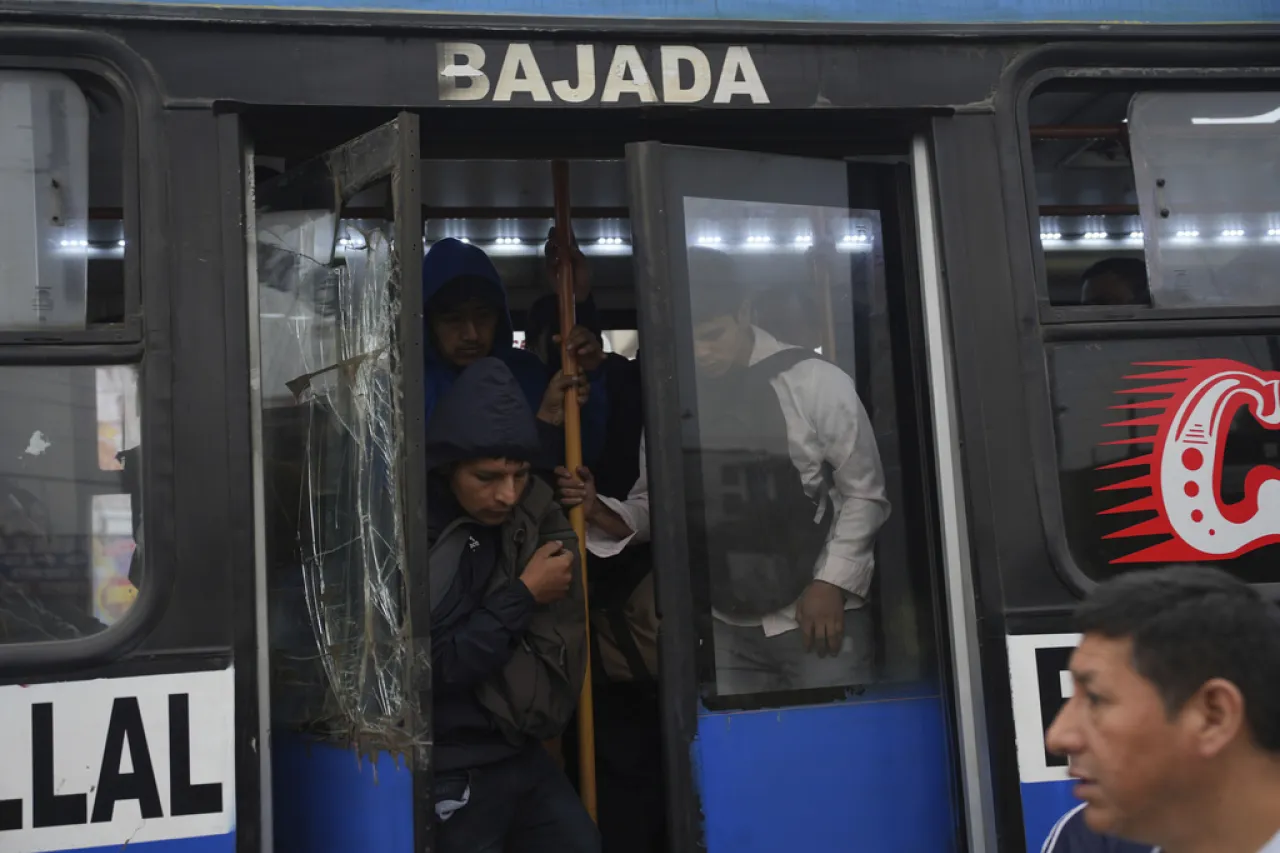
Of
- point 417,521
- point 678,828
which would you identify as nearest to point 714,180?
point 417,521

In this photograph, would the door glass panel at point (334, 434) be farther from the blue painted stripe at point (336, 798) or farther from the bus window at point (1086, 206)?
the bus window at point (1086, 206)

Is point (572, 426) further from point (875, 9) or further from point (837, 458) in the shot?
point (875, 9)

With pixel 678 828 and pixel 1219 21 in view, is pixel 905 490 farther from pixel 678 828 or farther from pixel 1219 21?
pixel 1219 21

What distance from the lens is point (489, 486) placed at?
275 cm

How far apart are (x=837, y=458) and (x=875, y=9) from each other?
3.31 ft

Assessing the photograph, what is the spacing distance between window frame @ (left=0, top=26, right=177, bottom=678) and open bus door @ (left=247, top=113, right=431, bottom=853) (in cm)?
18

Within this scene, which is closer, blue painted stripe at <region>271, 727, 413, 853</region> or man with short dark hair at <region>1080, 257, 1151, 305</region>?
blue painted stripe at <region>271, 727, 413, 853</region>

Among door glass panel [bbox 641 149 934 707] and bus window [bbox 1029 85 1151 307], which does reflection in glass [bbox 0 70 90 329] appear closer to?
door glass panel [bbox 641 149 934 707]

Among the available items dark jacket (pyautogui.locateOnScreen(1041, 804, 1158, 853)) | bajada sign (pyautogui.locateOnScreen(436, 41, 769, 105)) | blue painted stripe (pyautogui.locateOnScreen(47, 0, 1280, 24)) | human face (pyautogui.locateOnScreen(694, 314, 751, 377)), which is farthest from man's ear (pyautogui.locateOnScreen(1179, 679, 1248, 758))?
blue painted stripe (pyautogui.locateOnScreen(47, 0, 1280, 24))

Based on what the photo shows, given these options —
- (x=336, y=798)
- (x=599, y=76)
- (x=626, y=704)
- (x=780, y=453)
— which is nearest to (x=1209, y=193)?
(x=780, y=453)

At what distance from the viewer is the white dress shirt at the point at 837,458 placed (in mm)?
2742

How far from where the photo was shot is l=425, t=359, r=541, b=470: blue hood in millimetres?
2713

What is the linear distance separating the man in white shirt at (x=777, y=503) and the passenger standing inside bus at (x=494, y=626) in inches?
14.7

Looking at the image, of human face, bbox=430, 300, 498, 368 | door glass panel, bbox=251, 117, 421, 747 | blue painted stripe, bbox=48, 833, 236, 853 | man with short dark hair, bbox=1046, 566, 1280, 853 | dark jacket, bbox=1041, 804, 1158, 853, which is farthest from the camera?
A: human face, bbox=430, 300, 498, 368
